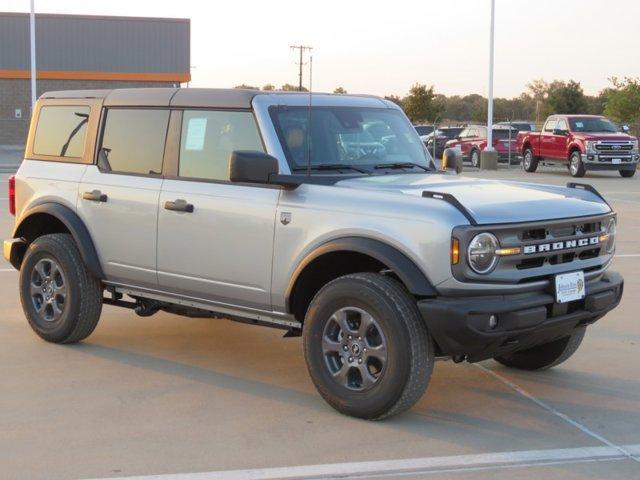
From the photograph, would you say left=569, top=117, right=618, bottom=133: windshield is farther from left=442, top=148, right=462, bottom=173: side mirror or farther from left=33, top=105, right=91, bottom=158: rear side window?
left=33, top=105, right=91, bottom=158: rear side window

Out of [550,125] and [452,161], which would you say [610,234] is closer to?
[452,161]

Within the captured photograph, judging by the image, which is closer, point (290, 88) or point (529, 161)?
point (290, 88)

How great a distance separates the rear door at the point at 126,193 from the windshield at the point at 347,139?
1011 mm

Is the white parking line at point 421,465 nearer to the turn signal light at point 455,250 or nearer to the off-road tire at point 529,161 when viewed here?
the turn signal light at point 455,250

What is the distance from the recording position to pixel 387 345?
520 centimetres

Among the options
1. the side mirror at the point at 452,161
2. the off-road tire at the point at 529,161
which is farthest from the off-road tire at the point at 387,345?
the off-road tire at the point at 529,161

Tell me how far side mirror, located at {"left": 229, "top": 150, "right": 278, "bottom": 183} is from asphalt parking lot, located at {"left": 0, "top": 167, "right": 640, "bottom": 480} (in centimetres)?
136

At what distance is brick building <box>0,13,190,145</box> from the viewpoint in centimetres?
4453

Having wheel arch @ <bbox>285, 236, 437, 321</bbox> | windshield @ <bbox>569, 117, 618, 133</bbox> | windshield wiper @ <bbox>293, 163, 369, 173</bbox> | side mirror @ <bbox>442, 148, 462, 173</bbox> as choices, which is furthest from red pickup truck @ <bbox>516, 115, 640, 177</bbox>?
wheel arch @ <bbox>285, 236, 437, 321</bbox>

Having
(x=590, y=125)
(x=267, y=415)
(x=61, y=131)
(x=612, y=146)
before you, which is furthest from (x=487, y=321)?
(x=590, y=125)

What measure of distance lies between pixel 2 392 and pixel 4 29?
137ft

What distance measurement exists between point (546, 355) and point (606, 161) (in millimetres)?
22495

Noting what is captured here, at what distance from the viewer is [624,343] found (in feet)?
24.1

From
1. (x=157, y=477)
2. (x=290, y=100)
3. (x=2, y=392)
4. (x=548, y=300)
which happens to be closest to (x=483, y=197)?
(x=548, y=300)
